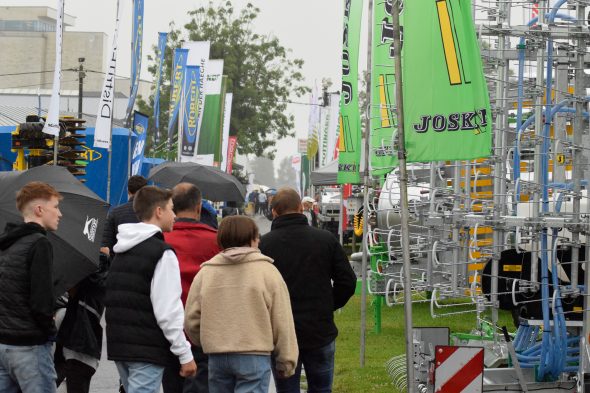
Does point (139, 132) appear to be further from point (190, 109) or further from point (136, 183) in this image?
point (136, 183)

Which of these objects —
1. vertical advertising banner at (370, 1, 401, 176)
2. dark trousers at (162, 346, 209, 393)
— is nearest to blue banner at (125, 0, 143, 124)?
vertical advertising banner at (370, 1, 401, 176)

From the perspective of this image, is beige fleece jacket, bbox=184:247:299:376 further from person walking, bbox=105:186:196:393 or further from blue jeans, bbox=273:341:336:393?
blue jeans, bbox=273:341:336:393

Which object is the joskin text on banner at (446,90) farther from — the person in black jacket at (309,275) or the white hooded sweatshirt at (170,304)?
the white hooded sweatshirt at (170,304)

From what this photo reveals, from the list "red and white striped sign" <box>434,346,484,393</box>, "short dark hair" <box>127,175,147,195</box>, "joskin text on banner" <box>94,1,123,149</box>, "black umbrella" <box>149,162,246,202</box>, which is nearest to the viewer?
"red and white striped sign" <box>434,346,484,393</box>

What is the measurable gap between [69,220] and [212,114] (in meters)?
20.6

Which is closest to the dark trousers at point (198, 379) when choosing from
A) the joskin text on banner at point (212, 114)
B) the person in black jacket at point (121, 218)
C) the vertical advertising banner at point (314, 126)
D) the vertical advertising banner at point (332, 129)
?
the person in black jacket at point (121, 218)

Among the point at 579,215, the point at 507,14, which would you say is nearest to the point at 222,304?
the point at 579,215

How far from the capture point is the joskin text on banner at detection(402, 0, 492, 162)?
7250mm

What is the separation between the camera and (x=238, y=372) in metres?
6.68

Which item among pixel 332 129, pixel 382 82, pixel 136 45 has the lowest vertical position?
pixel 382 82

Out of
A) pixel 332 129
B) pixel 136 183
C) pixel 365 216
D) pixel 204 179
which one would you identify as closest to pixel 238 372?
pixel 136 183

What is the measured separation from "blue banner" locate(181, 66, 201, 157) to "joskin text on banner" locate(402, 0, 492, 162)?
19.4 metres

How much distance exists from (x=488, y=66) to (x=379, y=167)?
7.19 feet

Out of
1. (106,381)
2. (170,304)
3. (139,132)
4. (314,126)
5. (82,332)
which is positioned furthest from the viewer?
(314,126)
